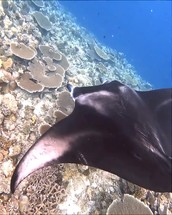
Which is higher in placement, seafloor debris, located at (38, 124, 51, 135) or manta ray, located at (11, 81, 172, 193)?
manta ray, located at (11, 81, 172, 193)

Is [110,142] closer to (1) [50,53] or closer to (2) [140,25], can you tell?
(1) [50,53]

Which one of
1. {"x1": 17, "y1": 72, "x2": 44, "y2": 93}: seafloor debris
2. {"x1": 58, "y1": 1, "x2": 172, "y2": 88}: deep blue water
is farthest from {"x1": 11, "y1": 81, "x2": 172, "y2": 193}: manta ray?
{"x1": 58, "y1": 1, "x2": 172, "y2": 88}: deep blue water

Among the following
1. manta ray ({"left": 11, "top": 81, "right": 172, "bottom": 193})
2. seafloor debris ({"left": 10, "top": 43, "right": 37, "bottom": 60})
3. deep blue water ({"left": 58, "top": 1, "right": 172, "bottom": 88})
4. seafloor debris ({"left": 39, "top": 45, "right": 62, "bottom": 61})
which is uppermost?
deep blue water ({"left": 58, "top": 1, "right": 172, "bottom": 88})

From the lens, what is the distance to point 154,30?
9894cm

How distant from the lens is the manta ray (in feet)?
9.07

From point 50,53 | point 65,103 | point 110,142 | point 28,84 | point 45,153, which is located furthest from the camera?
point 50,53

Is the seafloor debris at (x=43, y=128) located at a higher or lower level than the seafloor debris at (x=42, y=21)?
lower

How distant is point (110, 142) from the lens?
10.2ft

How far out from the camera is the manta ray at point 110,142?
2.76 metres

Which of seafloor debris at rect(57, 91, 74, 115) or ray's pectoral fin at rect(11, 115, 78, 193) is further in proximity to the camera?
seafloor debris at rect(57, 91, 74, 115)

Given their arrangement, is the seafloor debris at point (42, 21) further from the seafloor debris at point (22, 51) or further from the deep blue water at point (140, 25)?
the deep blue water at point (140, 25)

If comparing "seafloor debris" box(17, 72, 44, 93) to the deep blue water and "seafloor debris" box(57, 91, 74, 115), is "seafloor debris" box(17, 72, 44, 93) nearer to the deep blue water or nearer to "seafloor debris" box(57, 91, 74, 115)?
"seafloor debris" box(57, 91, 74, 115)

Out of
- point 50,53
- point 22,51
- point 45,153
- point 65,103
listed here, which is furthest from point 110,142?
point 50,53

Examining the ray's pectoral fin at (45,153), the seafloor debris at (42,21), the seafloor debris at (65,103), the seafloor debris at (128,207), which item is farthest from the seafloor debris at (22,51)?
the seafloor debris at (128,207)
